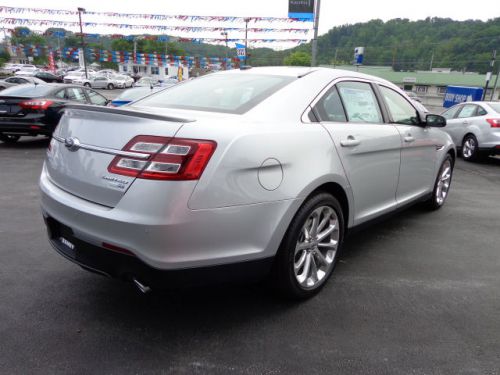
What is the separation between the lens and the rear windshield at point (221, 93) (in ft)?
8.81

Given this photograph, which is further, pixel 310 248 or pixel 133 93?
pixel 133 93

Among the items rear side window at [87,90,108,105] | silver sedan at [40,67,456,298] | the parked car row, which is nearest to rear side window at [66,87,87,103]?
rear side window at [87,90,108,105]

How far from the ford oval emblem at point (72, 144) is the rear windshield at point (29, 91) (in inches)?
279

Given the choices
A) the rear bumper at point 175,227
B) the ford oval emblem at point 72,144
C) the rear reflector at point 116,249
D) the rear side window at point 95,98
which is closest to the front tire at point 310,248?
the rear bumper at point 175,227

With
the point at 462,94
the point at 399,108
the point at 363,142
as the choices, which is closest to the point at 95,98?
the point at 399,108

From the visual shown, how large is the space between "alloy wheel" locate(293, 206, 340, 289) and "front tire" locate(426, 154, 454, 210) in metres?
2.43

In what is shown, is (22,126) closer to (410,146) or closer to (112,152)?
(112,152)

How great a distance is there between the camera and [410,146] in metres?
3.83

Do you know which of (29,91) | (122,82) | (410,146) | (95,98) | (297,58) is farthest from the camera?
(297,58)

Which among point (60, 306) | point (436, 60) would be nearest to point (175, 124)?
point (60, 306)

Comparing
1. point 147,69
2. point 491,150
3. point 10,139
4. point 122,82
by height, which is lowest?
point 147,69

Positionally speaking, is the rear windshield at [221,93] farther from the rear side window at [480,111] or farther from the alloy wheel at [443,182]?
the rear side window at [480,111]

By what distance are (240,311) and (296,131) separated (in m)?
1.24

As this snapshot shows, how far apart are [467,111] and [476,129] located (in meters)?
0.83
